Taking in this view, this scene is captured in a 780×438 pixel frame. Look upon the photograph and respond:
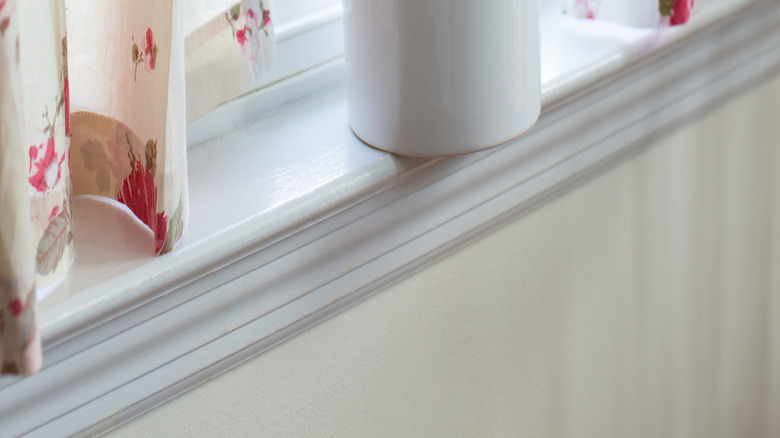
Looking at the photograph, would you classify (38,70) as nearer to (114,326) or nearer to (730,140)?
(114,326)

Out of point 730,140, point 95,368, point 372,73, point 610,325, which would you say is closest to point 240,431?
point 95,368

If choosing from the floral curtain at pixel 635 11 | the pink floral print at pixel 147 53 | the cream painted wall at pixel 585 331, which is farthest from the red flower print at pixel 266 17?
the floral curtain at pixel 635 11

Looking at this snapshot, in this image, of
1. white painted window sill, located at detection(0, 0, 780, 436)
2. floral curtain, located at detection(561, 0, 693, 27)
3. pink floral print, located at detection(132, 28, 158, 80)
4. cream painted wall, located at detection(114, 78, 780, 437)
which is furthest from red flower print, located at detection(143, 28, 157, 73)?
floral curtain, located at detection(561, 0, 693, 27)

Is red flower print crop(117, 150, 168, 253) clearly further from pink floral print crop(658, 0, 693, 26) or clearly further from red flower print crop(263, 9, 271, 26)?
pink floral print crop(658, 0, 693, 26)

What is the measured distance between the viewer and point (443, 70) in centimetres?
53

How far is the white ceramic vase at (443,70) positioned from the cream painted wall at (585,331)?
0.16 m

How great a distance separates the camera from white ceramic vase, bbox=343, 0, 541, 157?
0.52 meters

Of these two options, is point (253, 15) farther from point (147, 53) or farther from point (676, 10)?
point (676, 10)

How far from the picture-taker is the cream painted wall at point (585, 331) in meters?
0.63

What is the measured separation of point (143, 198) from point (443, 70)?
204mm

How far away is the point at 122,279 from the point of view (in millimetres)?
468

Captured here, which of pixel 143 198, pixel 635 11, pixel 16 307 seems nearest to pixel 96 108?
pixel 143 198

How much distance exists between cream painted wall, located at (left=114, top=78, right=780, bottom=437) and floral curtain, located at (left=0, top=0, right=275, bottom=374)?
15cm

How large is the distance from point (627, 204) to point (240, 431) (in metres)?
0.49
